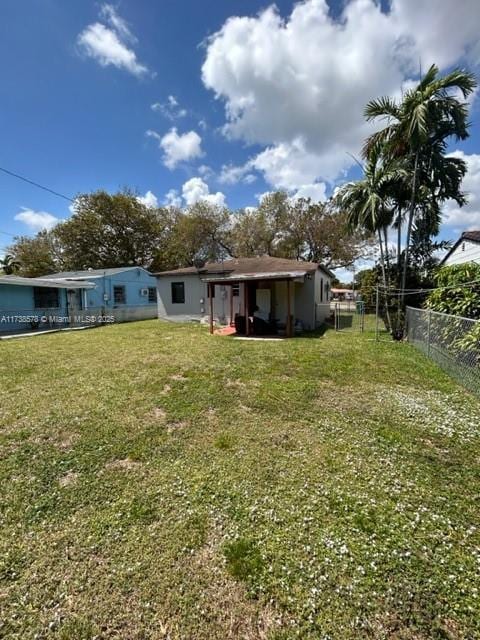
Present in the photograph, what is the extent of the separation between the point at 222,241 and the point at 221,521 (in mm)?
26262

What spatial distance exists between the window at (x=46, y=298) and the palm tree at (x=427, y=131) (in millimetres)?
17674

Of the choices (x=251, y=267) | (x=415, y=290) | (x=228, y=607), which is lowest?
(x=228, y=607)

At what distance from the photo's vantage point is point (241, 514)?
2.43m

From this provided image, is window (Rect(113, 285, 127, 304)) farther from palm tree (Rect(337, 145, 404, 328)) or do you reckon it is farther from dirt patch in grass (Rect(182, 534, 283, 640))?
dirt patch in grass (Rect(182, 534, 283, 640))

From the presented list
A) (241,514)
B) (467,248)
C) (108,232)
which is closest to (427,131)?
(467,248)

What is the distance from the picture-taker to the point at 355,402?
4.71 metres

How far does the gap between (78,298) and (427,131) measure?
19457 mm

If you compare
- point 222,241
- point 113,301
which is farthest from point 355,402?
point 222,241

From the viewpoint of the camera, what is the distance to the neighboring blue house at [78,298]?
48.9 ft

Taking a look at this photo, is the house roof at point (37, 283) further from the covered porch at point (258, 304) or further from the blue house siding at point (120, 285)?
the covered porch at point (258, 304)

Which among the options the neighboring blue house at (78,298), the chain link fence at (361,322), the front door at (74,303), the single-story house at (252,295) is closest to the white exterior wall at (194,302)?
the single-story house at (252,295)

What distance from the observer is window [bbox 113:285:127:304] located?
2016 cm

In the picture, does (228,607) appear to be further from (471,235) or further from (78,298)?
(78,298)

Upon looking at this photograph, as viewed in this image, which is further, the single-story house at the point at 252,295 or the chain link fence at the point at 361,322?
the chain link fence at the point at 361,322
